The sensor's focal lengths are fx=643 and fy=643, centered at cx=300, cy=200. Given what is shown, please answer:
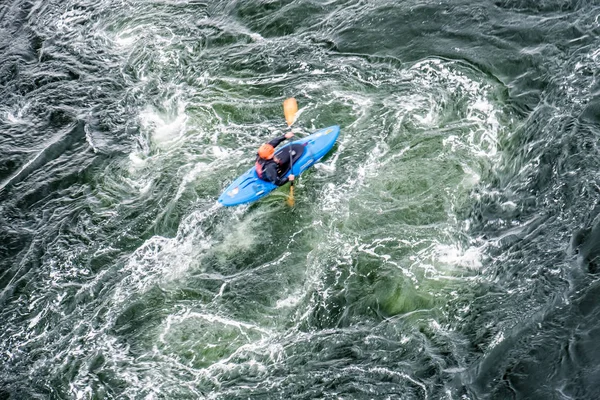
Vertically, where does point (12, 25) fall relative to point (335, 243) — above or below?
above

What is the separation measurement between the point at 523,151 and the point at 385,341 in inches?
158

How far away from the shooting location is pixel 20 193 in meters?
11.7

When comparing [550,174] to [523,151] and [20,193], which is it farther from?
[20,193]

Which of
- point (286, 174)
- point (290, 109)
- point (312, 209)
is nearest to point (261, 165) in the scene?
point (286, 174)

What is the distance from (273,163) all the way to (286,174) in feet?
1.28

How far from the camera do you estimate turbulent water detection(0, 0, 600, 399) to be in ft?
27.7

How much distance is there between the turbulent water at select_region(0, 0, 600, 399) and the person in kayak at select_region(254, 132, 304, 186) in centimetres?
43

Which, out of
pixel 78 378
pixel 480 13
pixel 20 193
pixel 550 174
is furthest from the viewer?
pixel 480 13

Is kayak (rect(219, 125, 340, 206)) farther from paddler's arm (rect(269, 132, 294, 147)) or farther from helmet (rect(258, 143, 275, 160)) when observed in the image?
helmet (rect(258, 143, 275, 160))

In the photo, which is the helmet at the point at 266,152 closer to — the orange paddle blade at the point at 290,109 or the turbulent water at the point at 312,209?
the turbulent water at the point at 312,209

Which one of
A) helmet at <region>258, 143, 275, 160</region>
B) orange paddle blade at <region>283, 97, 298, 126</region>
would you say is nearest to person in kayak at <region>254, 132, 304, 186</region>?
helmet at <region>258, 143, 275, 160</region>

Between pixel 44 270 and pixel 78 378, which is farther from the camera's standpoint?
pixel 44 270

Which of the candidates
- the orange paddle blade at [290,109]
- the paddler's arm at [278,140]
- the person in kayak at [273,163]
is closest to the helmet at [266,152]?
the person in kayak at [273,163]

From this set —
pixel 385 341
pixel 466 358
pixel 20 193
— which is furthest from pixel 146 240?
pixel 466 358
